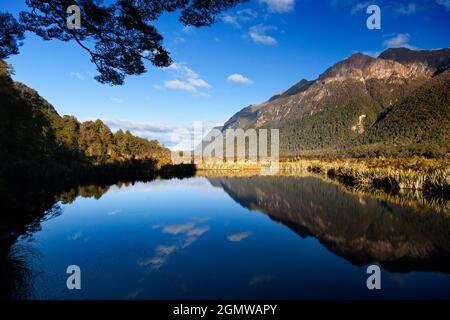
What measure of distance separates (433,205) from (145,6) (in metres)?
18.6

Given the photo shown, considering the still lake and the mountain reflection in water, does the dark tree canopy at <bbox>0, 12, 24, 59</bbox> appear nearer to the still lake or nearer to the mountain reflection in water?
the still lake

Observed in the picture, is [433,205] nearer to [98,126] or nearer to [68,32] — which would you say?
[68,32]

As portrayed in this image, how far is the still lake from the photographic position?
7812 mm

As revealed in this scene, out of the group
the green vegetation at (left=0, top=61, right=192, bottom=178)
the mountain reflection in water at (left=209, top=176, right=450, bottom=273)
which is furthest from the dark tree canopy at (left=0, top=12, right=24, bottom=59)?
the green vegetation at (left=0, top=61, right=192, bottom=178)

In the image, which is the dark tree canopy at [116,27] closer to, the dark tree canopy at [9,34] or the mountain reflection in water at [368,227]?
the dark tree canopy at [9,34]

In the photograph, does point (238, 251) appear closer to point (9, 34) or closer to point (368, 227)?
point (368, 227)

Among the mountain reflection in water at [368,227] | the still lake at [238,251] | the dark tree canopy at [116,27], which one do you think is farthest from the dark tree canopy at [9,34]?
the mountain reflection in water at [368,227]

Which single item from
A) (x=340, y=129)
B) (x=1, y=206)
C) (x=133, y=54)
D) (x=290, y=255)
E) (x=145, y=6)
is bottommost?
(x=290, y=255)

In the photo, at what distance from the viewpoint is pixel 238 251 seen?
11.1 metres

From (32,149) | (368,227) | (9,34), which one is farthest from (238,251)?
(32,149)

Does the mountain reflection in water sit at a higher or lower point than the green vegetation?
lower

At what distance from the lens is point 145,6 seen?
10.8 metres

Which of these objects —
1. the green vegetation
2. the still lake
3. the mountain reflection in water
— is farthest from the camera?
the green vegetation
